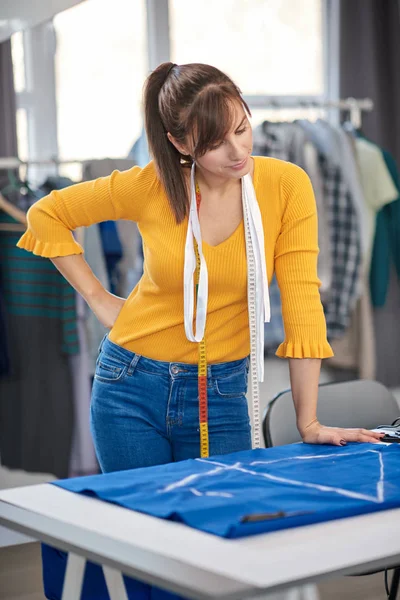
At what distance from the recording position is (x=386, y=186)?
411 centimetres

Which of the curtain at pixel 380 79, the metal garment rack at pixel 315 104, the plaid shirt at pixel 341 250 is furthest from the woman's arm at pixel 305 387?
the curtain at pixel 380 79

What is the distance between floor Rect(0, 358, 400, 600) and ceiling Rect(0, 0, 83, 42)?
2145 millimetres

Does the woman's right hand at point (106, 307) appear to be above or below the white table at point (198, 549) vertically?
above

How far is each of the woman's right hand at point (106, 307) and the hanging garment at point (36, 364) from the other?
143 centimetres

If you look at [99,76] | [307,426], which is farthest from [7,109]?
[307,426]

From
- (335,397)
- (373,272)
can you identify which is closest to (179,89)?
(335,397)

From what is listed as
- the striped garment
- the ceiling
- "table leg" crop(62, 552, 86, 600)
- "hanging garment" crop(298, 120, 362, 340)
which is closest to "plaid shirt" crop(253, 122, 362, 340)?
"hanging garment" crop(298, 120, 362, 340)

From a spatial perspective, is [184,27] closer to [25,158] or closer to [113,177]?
[25,158]

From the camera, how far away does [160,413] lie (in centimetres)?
190

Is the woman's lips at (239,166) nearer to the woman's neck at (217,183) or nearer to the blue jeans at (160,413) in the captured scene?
the woman's neck at (217,183)

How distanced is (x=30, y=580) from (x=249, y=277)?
1863 millimetres

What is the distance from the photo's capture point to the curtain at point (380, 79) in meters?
4.43

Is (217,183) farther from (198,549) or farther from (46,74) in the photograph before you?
(46,74)

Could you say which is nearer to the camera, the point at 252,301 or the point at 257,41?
the point at 252,301
